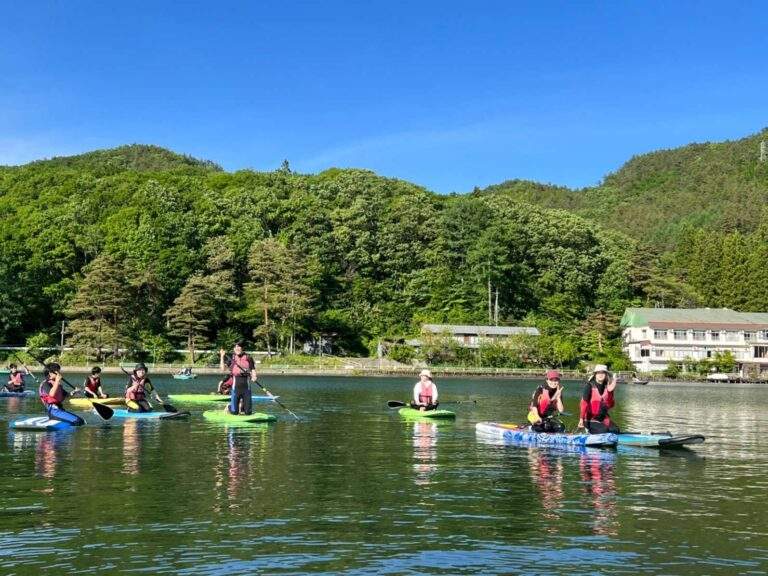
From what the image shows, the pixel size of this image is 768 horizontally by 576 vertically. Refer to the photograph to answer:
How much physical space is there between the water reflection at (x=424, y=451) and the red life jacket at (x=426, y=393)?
5.15 feet

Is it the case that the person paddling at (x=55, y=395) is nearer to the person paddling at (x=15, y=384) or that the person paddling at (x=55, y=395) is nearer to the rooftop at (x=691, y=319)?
the person paddling at (x=15, y=384)

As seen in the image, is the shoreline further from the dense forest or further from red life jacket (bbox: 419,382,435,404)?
red life jacket (bbox: 419,382,435,404)

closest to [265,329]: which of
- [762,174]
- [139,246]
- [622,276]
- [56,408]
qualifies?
[139,246]

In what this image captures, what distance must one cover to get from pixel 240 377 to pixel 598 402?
10.6 m

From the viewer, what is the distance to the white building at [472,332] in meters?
89.6

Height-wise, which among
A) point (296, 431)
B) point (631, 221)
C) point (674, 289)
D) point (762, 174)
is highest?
point (762, 174)

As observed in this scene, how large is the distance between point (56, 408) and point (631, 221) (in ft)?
440

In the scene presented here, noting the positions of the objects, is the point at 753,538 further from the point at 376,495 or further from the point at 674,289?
the point at 674,289

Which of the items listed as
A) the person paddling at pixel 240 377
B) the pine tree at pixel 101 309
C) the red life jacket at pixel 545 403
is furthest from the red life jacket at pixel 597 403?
the pine tree at pixel 101 309

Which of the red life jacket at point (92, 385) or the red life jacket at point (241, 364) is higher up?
the red life jacket at point (241, 364)

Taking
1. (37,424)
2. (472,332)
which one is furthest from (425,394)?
(472,332)

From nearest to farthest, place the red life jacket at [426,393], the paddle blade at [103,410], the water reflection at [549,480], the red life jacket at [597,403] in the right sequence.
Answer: the water reflection at [549,480] < the red life jacket at [597,403] < the paddle blade at [103,410] < the red life jacket at [426,393]

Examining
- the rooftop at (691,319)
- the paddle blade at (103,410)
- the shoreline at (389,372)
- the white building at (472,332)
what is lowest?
the shoreline at (389,372)

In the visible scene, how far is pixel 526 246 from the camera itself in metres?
106
